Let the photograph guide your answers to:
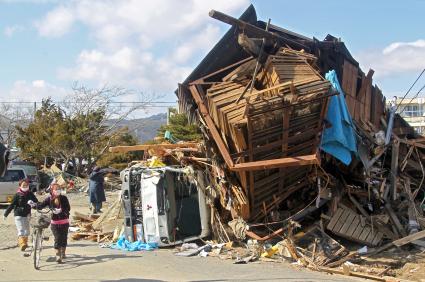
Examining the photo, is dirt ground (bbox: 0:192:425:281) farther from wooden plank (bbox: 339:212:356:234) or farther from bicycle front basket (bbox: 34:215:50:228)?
wooden plank (bbox: 339:212:356:234)

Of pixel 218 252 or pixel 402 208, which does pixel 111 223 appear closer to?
pixel 218 252

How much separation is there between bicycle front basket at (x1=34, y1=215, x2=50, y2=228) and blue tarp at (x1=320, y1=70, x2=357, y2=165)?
568cm

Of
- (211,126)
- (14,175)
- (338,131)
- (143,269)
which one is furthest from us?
(14,175)

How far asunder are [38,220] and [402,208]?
8.20 meters

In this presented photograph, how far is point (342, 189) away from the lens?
13.1m

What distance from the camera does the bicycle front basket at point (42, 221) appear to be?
35.9ft

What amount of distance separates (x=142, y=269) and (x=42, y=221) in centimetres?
Answer: 231

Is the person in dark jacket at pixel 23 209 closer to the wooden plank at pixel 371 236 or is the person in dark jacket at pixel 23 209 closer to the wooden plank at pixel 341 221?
the wooden plank at pixel 341 221

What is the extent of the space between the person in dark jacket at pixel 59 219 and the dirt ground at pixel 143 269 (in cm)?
31

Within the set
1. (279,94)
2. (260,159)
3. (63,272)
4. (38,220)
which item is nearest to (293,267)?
(260,159)

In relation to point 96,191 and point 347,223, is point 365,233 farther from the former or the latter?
point 96,191

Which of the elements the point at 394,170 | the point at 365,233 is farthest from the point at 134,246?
the point at 394,170

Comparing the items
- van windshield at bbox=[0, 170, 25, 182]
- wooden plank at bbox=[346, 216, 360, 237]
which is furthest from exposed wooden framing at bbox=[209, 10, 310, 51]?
van windshield at bbox=[0, 170, 25, 182]

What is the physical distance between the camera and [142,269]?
1019 cm
